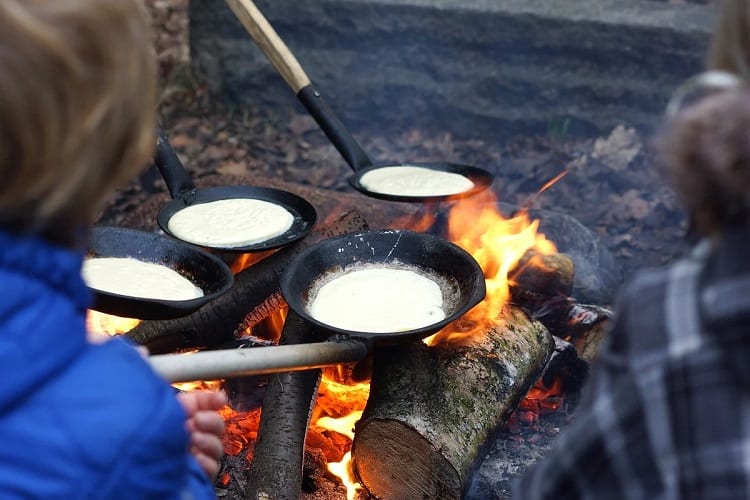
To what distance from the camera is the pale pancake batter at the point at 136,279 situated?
2.81 metres

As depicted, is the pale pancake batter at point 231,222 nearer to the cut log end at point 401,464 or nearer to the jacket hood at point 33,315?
the cut log end at point 401,464

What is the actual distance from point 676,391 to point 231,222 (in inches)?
105

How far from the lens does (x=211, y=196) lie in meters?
3.78

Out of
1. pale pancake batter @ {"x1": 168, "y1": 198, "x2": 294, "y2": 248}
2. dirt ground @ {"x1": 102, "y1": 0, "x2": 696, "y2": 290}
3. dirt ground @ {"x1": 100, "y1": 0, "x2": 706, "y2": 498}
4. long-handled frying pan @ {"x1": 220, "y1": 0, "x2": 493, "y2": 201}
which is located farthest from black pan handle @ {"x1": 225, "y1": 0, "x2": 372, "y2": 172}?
dirt ground @ {"x1": 102, "y1": 0, "x2": 696, "y2": 290}

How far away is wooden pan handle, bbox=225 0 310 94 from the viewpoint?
406 centimetres

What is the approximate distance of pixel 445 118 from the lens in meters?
6.15

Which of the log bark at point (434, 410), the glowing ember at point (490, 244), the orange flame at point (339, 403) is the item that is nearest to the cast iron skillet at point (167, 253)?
the orange flame at point (339, 403)

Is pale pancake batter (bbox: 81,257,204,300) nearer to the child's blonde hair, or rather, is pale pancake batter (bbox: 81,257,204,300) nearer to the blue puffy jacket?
the blue puffy jacket

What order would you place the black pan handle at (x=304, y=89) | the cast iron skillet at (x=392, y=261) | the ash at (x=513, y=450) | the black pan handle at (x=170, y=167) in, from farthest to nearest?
the black pan handle at (x=304, y=89) → the black pan handle at (x=170, y=167) → the cast iron skillet at (x=392, y=261) → the ash at (x=513, y=450)

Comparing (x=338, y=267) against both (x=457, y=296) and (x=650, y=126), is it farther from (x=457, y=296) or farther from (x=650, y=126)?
(x=650, y=126)

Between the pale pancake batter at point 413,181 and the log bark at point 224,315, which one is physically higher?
the pale pancake batter at point 413,181

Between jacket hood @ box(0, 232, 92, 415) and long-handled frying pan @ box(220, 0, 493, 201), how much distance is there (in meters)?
2.52

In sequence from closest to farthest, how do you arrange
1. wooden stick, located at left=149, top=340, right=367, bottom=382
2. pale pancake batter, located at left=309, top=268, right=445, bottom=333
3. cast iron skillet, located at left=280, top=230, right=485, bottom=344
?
1. wooden stick, located at left=149, top=340, right=367, bottom=382
2. pale pancake batter, located at left=309, top=268, right=445, bottom=333
3. cast iron skillet, located at left=280, top=230, right=485, bottom=344

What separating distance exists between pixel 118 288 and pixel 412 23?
3746 millimetres
